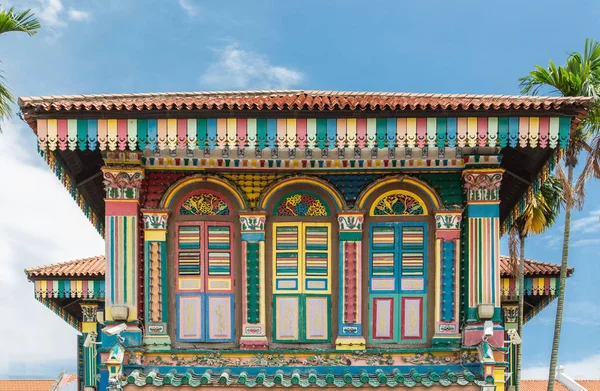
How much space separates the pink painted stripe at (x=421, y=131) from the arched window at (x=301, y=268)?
79.0 inches

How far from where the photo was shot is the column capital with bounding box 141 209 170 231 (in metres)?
12.8

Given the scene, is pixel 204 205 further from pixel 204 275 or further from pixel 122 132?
pixel 122 132

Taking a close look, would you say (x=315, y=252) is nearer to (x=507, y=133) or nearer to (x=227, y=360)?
(x=227, y=360)

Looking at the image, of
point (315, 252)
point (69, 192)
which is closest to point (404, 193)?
point (315, 252)

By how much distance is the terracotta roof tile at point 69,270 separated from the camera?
19.6 meters

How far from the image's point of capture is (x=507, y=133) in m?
11.9

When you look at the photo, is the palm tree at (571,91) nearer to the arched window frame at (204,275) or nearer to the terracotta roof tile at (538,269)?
the terracotta roof tile at (538,269)

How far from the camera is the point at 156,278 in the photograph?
41.9 feet

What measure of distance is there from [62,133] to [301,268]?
422 centimetres

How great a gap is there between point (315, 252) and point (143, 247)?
274cm

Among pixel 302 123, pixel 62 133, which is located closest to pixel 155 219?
pixel 62 133

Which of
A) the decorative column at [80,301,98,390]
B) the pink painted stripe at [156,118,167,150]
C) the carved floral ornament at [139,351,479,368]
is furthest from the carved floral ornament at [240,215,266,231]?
the decorative column at [80,301,98,390]

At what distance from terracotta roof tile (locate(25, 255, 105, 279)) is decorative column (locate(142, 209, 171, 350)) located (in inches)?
281

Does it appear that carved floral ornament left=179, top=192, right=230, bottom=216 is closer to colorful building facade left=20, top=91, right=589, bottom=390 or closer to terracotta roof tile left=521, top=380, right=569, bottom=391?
colorful building facade left=20, top=91, right=589, bottom=390
